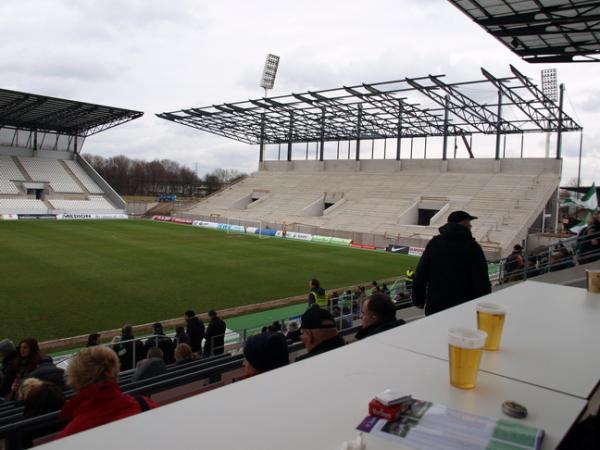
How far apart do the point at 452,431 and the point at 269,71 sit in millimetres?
56446

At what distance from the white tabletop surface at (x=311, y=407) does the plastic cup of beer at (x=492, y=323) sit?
14.9 inches

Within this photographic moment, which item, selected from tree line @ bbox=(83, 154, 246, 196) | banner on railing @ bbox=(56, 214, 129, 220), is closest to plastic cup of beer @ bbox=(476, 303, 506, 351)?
banner on railing @ bbox=(56, 214, 129, 220)

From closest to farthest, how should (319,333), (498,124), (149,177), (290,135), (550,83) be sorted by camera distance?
1. (319,333)
2. (498,124)
3. (550,83)
4. (290,135)
5. (149,177)

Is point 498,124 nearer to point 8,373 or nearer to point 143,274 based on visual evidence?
point 143,274

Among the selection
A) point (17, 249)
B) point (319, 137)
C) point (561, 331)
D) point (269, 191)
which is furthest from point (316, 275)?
point (319, 137)

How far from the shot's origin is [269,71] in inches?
2142

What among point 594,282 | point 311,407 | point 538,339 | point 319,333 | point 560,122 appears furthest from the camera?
point 560,122

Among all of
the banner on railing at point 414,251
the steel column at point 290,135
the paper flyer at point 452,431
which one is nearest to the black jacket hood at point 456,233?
the paper flyer at point 452,431

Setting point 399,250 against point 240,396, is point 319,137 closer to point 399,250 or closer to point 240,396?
point 399,250

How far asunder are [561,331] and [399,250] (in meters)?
28.8

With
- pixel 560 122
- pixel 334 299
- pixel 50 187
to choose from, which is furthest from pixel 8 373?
pixel 50 187

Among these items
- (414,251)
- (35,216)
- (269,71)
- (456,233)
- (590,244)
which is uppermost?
(269,71)

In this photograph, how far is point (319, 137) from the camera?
55656 mm

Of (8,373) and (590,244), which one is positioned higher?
(590,244)
